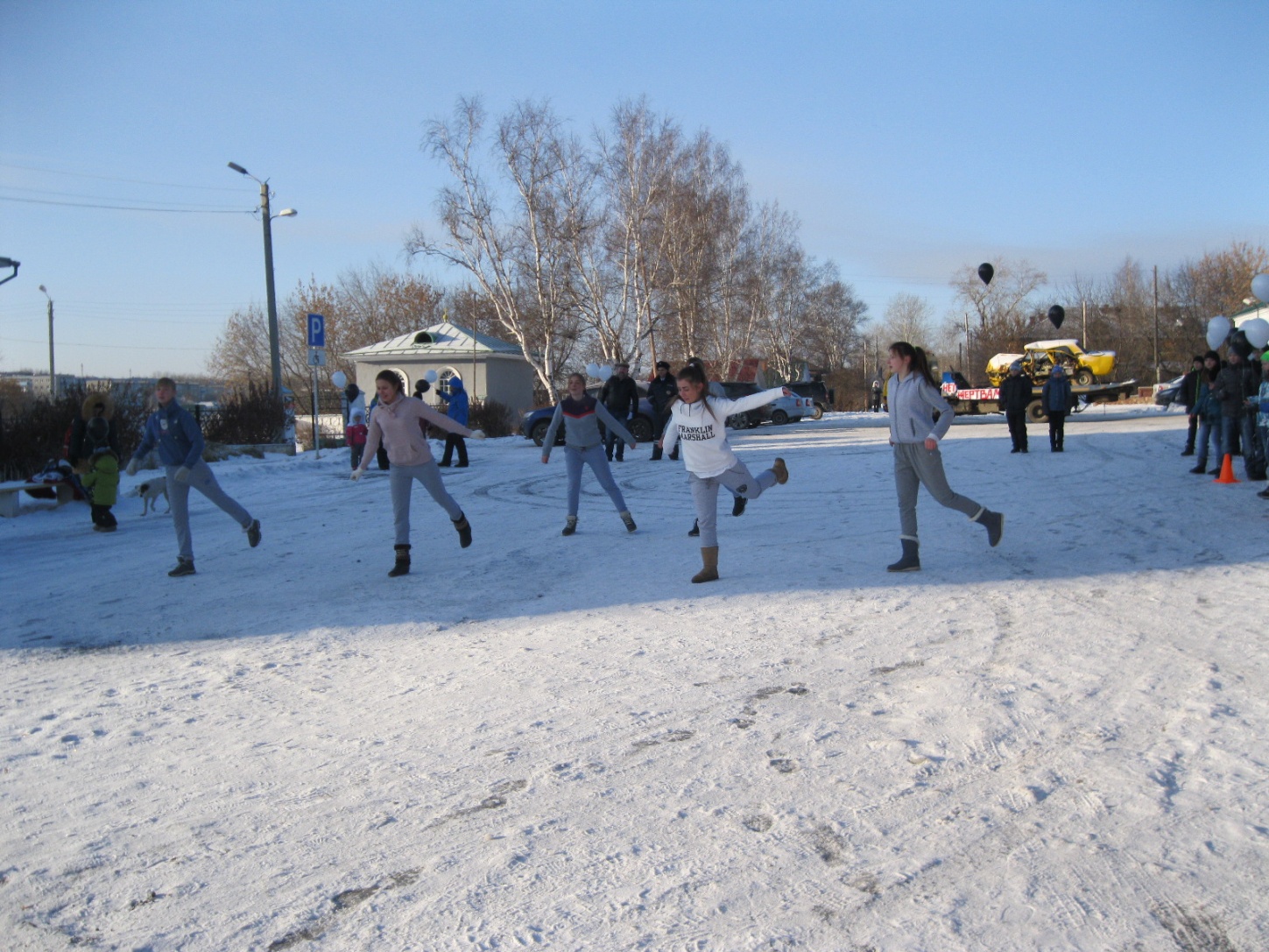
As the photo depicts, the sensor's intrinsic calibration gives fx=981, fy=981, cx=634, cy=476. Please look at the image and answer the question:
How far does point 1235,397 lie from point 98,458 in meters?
14.4

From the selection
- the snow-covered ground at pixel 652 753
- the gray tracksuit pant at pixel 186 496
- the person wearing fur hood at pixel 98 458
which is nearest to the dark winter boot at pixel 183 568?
the gray tracksuit pant at pixel 186 496

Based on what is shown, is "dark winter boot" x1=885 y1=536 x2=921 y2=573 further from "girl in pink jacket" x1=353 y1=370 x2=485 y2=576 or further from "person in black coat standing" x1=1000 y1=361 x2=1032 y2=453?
"person in black coat standing" x1=1000 y1=361 x2=1032 y2=453

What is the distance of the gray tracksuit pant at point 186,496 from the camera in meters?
8.94

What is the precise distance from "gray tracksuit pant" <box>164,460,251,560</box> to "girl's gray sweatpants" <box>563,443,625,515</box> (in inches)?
132

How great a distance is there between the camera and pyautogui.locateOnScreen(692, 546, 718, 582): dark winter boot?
298 inches

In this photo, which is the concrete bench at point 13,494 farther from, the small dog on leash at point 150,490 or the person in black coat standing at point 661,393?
the person in black coat standing at point 661,393

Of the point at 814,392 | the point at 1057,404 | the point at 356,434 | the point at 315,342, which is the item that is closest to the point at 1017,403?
the point at 1057,404

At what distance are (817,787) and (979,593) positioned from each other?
Result: 3.63 metres

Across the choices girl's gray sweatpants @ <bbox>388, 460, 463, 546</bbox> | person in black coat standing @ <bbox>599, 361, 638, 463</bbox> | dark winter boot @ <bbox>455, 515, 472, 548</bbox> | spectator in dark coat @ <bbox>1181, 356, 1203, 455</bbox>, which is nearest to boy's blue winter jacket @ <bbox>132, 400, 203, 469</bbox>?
girl's gray sweatpants @ <bbox>388, 460, 463, 546</bbox>

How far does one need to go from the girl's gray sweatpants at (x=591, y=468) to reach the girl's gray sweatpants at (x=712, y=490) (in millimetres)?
2123

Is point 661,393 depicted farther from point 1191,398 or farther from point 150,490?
point 150,490

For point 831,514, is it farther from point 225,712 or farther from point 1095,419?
point 1095,419

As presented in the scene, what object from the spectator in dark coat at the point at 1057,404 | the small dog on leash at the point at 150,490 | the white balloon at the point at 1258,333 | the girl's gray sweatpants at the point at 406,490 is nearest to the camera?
the girl's gray sweatpants at the point at 406,490

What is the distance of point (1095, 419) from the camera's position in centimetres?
2889
